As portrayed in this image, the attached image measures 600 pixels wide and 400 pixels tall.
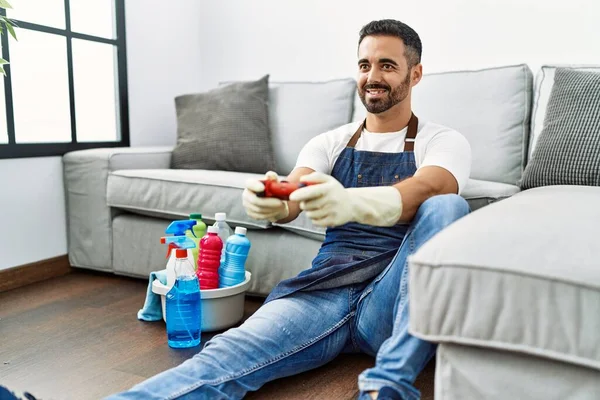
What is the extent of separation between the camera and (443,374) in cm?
95

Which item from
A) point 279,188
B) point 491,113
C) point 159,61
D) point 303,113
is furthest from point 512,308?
point 159,61

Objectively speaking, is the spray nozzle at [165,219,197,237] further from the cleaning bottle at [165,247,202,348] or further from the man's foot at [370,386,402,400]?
the man's foot at [370,386,402,400]

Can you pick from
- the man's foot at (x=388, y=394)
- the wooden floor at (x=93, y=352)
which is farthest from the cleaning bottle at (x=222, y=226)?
the man's foot at (x=388, y=394)

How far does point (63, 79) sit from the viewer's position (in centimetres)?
248

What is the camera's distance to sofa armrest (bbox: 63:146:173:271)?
2244mm

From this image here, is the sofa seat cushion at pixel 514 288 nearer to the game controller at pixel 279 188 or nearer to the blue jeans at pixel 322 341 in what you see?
the blue jeans at pixel 322 341

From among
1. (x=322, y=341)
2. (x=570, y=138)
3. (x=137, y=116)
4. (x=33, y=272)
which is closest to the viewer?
(x=322, y=341)

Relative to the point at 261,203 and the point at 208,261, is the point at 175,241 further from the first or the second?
the point at 261,203

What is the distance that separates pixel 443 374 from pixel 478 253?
0.75ft

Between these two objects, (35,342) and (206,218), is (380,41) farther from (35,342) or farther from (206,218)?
(35,342)

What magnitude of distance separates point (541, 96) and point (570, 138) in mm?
374

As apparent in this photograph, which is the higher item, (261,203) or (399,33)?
(399,33)

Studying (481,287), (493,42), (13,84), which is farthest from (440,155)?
(13,84)

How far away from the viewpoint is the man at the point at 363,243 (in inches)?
40.6
